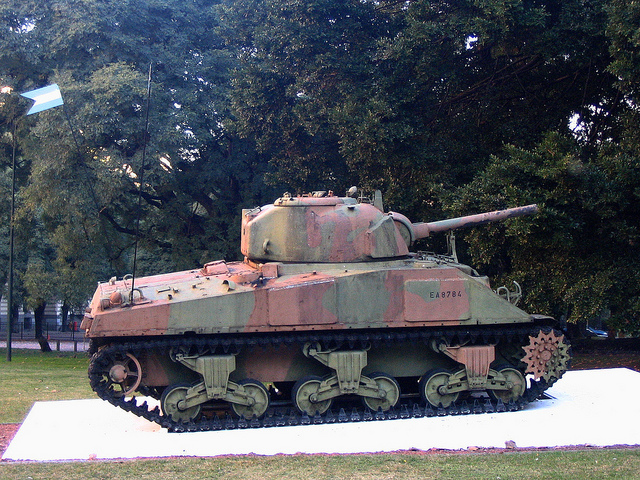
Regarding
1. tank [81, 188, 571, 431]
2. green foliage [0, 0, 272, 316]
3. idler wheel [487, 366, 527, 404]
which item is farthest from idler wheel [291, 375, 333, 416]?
green foliage [0, 0, 272, 316]

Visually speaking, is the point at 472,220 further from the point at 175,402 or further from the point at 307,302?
the point at 175,402

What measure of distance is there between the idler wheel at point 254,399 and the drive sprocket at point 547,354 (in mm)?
4544

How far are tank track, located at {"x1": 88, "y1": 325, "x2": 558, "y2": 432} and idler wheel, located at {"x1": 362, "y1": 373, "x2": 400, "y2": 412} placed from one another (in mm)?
123

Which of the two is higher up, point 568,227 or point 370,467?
point 568,227

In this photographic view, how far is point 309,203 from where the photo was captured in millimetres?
13492

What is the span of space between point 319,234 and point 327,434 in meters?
3.52

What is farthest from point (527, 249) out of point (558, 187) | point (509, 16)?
point (509, 16)

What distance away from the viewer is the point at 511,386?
1345cm

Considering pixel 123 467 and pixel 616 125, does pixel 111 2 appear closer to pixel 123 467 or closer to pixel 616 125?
pixel 616 125

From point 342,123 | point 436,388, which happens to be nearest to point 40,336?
point 342,123

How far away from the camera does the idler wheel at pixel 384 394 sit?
13.0 metres

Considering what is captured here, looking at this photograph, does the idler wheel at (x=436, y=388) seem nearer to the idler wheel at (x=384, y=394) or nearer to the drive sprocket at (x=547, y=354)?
the idler wheel at (x=384, y=394)

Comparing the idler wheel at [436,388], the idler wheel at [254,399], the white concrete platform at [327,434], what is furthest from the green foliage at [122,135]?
the idler wheel at [436,388]

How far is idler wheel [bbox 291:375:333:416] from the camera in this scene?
12633 millimetres
